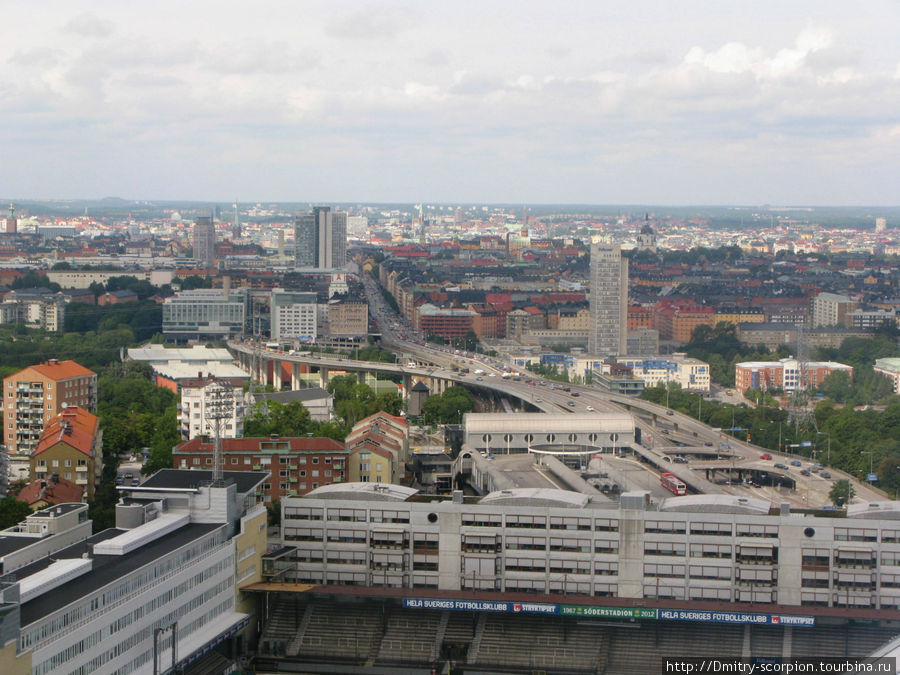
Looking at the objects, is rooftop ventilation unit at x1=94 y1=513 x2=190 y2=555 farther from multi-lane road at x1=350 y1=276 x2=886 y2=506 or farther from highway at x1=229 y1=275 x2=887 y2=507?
multi-lane road at x1=350 y1=276 x2=886 y2=506

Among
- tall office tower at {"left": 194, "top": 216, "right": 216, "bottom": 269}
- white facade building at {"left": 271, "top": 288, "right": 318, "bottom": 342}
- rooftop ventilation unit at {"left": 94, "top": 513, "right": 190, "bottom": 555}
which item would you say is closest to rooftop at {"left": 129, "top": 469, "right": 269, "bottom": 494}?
rooftop ventilation unit at {"left": 94, "top": 513, "right": 190, "bottom": 555}

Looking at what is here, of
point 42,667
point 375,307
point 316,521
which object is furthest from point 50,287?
point 42,667

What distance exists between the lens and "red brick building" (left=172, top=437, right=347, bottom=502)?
26.1 m

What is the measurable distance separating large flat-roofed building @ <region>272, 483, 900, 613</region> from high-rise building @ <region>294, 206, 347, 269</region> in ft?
288

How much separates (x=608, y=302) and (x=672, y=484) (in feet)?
108

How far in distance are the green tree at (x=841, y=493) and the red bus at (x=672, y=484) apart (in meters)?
3.12

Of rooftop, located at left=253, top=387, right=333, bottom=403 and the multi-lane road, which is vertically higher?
rooftop, located at left=253, top=387, right=333, bottom=403

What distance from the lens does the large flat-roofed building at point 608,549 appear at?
60.1 feet

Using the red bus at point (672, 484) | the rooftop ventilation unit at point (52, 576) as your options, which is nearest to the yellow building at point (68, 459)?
the rooftop ventilation unit at point (52, 576)

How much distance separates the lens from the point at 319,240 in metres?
107

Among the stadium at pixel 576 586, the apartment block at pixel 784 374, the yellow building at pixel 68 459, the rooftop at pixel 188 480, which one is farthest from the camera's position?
the apartment block at pixel 784 374

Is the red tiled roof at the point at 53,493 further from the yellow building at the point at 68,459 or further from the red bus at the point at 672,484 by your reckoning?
the red bus at the point at 672,484

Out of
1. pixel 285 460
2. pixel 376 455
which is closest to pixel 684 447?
pixel 376 455

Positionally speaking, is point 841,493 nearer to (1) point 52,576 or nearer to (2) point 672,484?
(2) point 672,484
